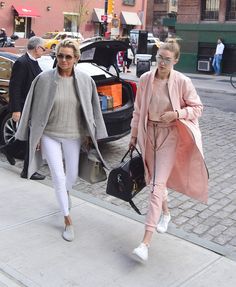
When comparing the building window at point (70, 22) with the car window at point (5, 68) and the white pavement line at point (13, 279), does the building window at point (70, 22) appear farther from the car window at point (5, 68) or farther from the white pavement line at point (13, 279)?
the white pavement line at point (13, 279)

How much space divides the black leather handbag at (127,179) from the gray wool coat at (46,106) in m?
0.43

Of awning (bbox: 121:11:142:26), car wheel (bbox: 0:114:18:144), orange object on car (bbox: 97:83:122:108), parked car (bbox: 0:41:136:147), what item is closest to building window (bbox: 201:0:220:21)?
parked car (bbox: 0:41:136:147)

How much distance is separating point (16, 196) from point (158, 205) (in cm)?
213

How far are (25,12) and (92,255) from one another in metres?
42.5

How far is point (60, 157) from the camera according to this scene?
4.25m

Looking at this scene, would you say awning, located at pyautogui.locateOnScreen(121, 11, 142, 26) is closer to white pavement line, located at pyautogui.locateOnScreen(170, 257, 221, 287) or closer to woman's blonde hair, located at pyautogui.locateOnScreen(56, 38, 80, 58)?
woman's blonde hair, located at pyautogui.locateOnScreen(56, 38, 80, 58)

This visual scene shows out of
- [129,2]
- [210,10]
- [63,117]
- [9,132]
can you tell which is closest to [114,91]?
[9,132]

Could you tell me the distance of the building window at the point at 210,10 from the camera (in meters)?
23.4

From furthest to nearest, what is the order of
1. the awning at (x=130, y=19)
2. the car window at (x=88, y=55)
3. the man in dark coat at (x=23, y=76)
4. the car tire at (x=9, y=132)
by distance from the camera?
the awning at (x=130, y=19) → the car window at (x=88, y=55) → the car tire at (x=9, y=132) → the man in dark coat at (x=23, y=76)

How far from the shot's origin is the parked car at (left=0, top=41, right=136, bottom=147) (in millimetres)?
6930

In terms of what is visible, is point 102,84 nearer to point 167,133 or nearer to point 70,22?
point 167,133

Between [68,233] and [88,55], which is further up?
[88,55]

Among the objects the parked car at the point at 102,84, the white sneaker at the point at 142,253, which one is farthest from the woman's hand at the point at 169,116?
the parked car at the point at 102,84

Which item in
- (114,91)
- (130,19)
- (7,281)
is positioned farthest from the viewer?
(130,19)
